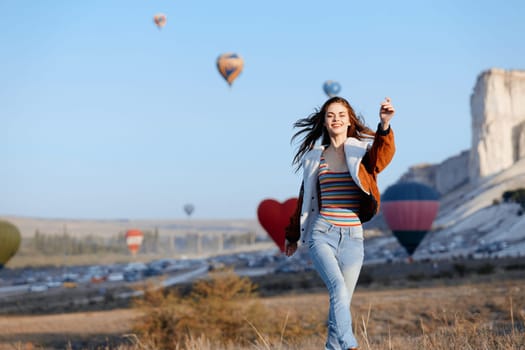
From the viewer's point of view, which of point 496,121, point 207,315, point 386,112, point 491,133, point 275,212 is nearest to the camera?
point 386,112

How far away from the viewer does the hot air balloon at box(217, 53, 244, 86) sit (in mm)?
69125

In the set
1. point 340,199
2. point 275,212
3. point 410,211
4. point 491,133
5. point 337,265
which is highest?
point 491,133

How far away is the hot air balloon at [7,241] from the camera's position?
249 feet

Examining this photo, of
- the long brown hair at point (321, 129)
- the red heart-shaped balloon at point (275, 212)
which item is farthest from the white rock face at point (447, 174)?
the long brown hair at point (321, 129)

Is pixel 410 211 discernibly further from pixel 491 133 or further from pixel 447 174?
pixel 447 174

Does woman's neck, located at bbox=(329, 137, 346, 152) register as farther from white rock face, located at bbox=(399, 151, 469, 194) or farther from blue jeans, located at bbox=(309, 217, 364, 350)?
white rock face, located at bbox=(399, 151, 469, 194)

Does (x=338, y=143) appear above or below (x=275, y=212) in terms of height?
below

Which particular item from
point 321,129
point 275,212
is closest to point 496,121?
point 275,212

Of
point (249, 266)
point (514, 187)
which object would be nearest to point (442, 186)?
point (514, 187)

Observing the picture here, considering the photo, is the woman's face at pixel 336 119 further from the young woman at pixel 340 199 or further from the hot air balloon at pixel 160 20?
the hot air balloon at pixel 160 20

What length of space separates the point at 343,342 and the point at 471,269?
149 ft

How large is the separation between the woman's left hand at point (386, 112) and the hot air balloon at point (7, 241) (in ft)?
246

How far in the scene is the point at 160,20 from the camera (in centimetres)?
8912

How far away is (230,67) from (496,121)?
283 feet
